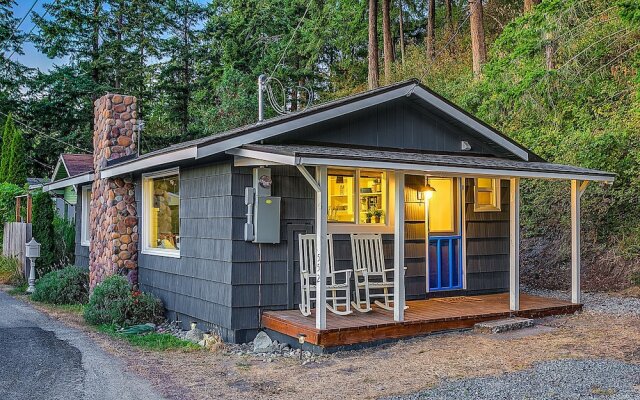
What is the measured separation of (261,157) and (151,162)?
2405 millimetres

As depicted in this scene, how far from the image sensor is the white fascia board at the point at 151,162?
7.20 metres

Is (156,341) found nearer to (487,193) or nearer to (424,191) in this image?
(424,191)

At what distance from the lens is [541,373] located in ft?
18.0

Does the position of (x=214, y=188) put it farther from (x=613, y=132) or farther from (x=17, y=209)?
(x=17, y=209)

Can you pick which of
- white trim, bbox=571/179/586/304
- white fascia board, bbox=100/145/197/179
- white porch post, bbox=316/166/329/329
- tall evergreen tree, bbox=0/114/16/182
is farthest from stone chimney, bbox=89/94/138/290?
tall evergreen tree, bbox=0/114/16/182

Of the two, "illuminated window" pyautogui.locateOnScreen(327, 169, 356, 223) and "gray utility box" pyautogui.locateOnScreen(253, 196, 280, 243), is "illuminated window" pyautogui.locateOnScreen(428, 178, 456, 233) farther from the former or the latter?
"gray utility box" pyautogui.locateOnScreen(253, 196, 280, 243)

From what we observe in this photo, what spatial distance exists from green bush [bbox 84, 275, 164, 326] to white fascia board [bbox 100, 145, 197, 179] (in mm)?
1677

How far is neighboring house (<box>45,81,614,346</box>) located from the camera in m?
7.15

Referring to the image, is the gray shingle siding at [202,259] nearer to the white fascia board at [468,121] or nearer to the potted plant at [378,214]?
the potted plant at [378,214]

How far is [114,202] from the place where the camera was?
10.1 m

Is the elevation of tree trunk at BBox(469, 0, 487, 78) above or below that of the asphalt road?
above

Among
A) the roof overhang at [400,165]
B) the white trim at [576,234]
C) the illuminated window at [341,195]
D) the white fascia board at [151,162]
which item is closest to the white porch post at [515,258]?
the roof overhang at [400,165]

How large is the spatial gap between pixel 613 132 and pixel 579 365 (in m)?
7.37

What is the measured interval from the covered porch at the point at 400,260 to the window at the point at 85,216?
6.59 meters
